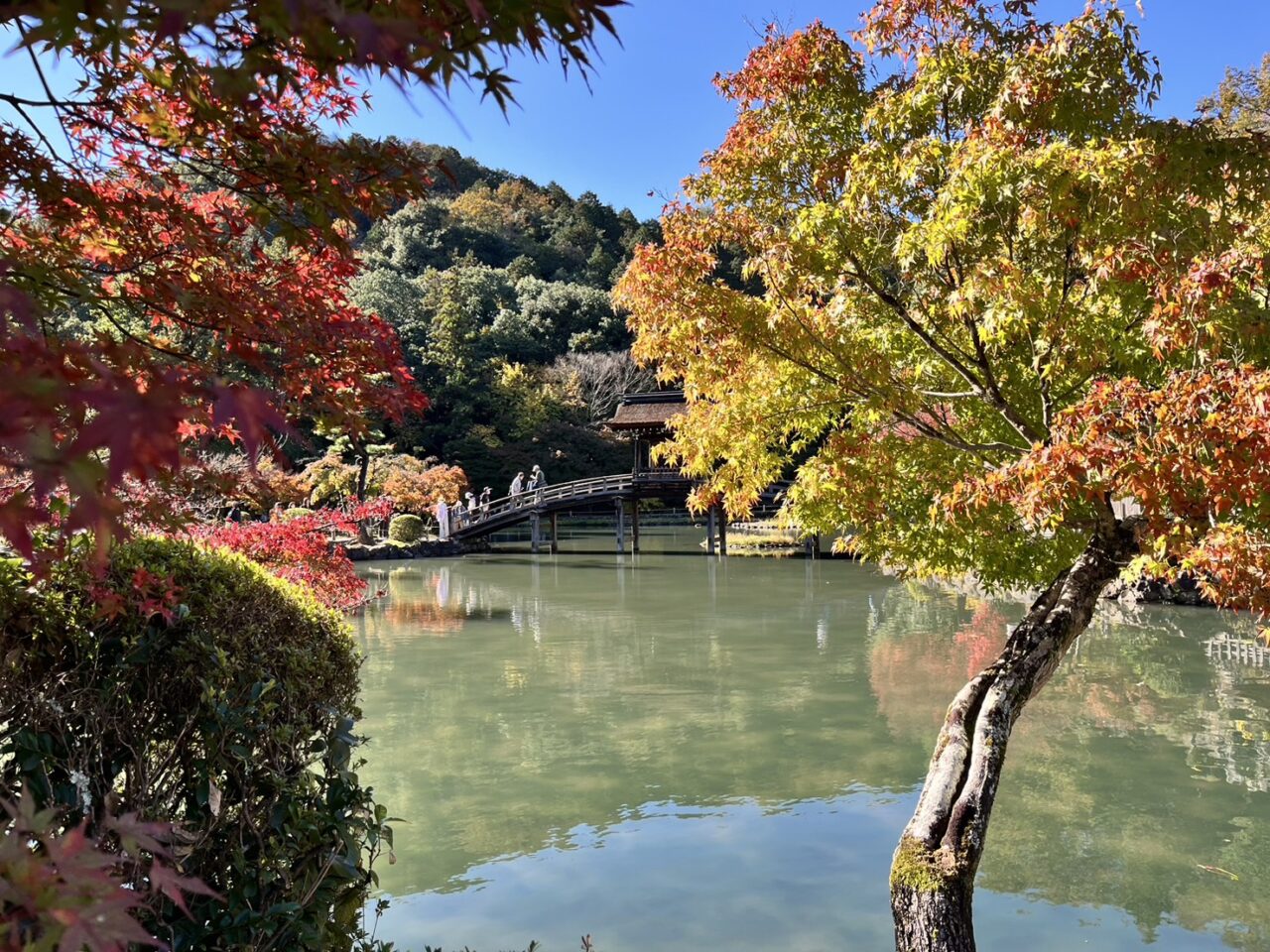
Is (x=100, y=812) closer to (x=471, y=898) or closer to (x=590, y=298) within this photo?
(x=471, y=898)

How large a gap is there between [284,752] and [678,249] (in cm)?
325

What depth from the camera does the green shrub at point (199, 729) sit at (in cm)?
259

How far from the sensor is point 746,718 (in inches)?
309

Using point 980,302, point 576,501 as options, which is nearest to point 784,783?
point 980,302

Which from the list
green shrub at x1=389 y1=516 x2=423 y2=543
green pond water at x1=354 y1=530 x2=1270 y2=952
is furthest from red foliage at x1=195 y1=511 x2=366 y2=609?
green shrub at x1=389 y1=516 x2=423 y2=543

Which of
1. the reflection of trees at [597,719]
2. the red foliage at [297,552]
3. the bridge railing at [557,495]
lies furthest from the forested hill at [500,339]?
the red foliage at [297,552]

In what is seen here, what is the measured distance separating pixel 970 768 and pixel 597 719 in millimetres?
4400

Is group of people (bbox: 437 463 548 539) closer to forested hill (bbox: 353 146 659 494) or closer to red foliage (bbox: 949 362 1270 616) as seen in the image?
forested hill (bbox: 353 146 659 494)

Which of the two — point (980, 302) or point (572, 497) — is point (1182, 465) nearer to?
point (980, 302)

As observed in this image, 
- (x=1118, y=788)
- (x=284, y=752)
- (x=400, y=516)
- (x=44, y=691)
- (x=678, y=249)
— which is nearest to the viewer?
(x=44, y=691)

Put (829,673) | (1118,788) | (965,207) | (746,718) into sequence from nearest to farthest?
(965,207), (1118,788), (746,718), (829,673)

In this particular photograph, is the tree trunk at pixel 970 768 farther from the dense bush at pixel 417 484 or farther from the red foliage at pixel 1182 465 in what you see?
the dense bush at pixel 417 484

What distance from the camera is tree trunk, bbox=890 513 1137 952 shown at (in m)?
3.51

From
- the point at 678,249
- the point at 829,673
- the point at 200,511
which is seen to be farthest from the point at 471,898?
the point at 200,511
